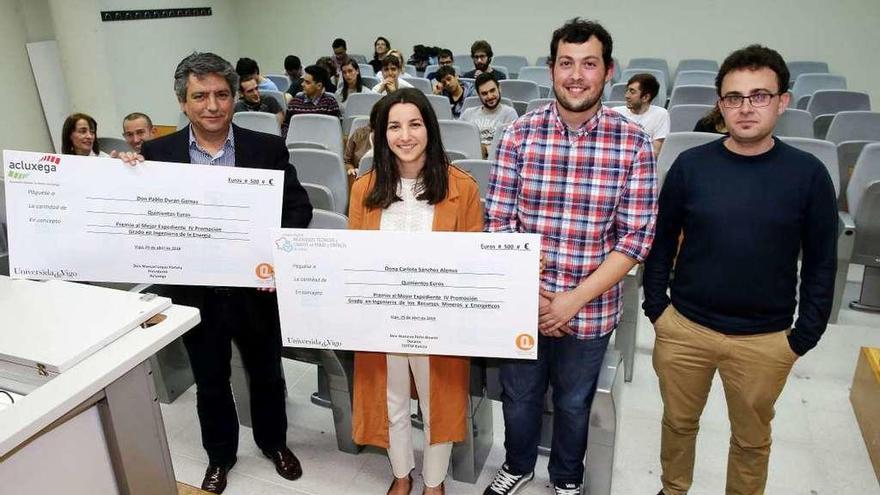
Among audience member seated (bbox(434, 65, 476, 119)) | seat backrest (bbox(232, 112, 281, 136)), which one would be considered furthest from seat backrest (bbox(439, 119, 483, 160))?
audience member seated (bbox(434, 65, 476, 119))

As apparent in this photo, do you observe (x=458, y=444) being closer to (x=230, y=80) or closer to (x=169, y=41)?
(x=230, y=80)

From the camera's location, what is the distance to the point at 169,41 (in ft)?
27.7

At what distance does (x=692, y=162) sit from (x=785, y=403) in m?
1.63

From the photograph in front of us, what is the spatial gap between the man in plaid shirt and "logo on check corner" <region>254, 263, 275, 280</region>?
697mm

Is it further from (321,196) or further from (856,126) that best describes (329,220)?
(856,126)

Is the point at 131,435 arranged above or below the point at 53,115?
below

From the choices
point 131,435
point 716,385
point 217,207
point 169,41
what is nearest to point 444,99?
point 716,385

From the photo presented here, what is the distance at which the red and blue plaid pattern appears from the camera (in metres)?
1.68

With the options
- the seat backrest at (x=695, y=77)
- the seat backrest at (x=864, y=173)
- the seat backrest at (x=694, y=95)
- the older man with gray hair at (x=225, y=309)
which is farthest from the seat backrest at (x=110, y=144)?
the seat backrest at (x=695, y=77)

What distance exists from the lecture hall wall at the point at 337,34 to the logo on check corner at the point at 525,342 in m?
6.28

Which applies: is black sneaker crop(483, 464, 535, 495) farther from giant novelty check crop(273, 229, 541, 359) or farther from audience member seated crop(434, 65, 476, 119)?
audience member seated crop(434, 65, 476, 119)

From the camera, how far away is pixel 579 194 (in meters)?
1.70

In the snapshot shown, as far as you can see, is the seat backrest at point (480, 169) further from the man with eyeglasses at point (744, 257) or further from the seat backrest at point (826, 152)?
the seat backrest at point (826, 152)

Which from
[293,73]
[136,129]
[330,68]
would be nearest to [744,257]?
[136,129]
